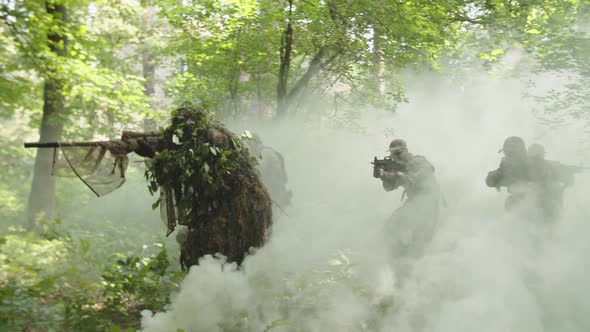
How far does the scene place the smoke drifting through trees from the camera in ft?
16.0

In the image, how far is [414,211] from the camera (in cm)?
698

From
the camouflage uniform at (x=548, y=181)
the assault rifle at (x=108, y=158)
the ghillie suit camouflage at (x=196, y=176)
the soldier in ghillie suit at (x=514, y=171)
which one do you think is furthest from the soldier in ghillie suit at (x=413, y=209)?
the assault rifle at (x=108, y=158)

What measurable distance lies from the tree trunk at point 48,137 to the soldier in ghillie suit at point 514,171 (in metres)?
8.07

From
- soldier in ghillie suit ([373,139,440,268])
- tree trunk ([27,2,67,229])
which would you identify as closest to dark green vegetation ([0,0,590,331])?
tree trunk ([27,2,67,229])

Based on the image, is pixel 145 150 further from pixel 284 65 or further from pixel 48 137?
pixel 284 65

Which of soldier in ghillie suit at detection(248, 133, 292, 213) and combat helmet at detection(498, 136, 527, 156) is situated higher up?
combat helmet at detection(498, 136, 527, 156)

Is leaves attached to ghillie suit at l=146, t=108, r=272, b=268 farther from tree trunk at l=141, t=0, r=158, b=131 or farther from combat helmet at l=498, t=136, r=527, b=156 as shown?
tree trunk at l=141, t=0, r=158, b=131

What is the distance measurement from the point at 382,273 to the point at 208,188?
2.97 m

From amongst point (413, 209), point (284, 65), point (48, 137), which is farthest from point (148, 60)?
point (413, 209)

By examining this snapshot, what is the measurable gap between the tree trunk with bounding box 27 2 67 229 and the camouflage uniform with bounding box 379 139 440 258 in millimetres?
6605

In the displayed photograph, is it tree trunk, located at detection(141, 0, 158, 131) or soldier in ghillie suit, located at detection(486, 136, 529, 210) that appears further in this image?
tree trunk, located at detection(141, 0, 158, 131)

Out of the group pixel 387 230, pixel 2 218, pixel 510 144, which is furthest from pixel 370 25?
pixel 2 218

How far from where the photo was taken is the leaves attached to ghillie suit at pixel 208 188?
486 centimetres

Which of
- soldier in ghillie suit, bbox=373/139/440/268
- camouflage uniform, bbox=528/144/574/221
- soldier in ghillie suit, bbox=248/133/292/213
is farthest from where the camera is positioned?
soldier in ghillie suit, bbox=248/133/292/213
